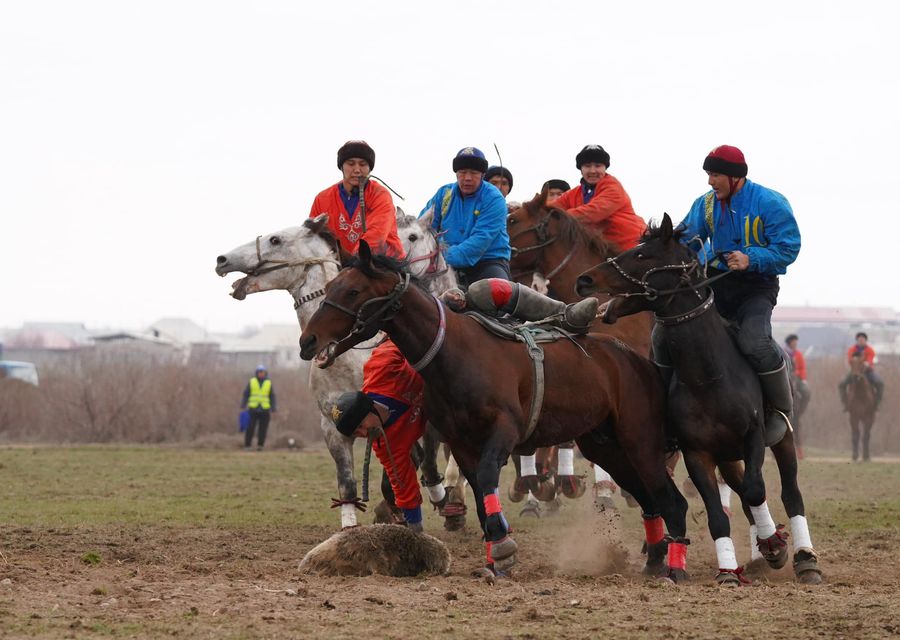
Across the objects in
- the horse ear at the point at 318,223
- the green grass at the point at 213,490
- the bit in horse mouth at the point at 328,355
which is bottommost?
the green grass at the point at 213,490

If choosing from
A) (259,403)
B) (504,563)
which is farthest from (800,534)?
(259,403)

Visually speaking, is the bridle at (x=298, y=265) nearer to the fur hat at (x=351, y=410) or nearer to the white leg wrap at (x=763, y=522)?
the fur hat at (x=351, y=410)

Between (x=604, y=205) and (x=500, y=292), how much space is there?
3958mm

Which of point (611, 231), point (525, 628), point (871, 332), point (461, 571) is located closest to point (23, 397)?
point (611, 231)

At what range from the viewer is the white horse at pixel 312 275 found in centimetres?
1056

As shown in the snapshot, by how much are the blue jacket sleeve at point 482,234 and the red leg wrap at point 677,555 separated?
3.06 metres

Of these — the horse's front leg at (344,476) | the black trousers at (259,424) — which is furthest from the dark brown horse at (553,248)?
the black trousers at (259,424)

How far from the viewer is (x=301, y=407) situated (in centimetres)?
3497

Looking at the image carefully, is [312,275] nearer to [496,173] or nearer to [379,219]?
[379,219]

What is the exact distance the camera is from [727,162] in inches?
341

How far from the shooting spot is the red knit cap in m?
8.67

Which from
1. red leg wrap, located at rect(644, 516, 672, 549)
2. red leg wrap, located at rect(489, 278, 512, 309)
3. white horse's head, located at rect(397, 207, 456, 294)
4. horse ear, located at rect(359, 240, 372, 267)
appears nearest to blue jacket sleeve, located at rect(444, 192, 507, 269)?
white horse's head, located at rect(397, 207, 456, 294)

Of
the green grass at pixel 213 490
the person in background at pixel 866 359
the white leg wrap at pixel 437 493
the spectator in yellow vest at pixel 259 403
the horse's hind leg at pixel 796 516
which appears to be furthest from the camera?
the spectator in yellow vest at pixel 259 403

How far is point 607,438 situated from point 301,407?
2655 centimetres
